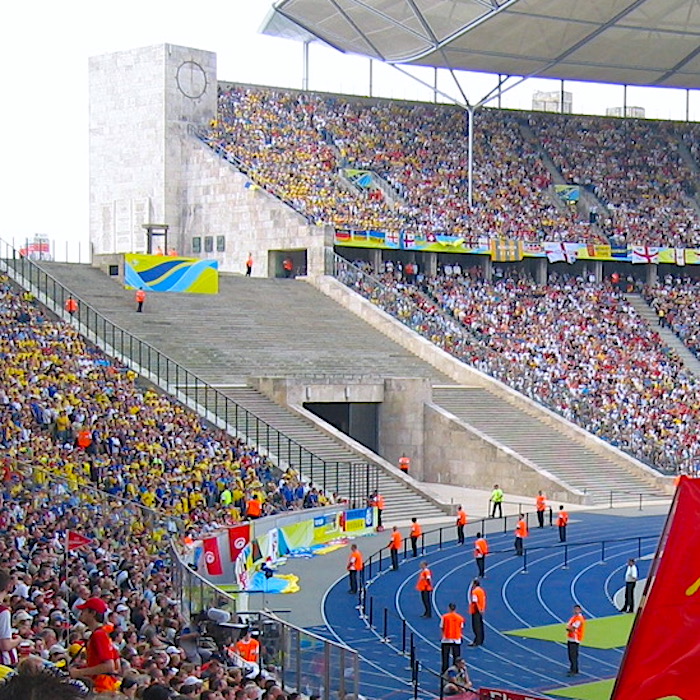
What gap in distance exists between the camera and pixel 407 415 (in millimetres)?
39875

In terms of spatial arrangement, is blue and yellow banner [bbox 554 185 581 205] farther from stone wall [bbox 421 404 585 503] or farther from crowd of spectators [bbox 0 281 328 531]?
crowd of spectators [bbox 0 281 328 531]

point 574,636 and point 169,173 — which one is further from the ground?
point 169,173

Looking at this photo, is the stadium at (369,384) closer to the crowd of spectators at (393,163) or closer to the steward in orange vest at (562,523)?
the crowd of spectators at (393,163)

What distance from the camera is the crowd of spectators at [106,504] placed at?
11.7 m

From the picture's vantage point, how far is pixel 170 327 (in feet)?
139

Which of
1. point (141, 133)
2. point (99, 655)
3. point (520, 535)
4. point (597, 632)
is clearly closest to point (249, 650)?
point (99, 655)

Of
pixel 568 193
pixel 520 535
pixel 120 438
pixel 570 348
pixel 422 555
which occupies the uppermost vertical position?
pixel 568 193

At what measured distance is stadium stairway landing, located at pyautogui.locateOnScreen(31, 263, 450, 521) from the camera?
36781 mm

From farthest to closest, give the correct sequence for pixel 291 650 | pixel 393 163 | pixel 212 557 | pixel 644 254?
pixel 393 163, pixel 644 254, pixel 212 557, pixel 291 650

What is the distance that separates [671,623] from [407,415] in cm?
3520

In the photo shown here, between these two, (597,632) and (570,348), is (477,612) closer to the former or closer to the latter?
(597,632)

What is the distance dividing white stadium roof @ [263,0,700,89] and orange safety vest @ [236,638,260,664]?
36.2 meters

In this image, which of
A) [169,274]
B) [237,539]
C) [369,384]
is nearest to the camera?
[237,539]

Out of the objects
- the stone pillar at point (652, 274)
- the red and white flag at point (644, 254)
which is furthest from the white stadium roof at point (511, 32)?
the stone pillar at point (652, 274)
